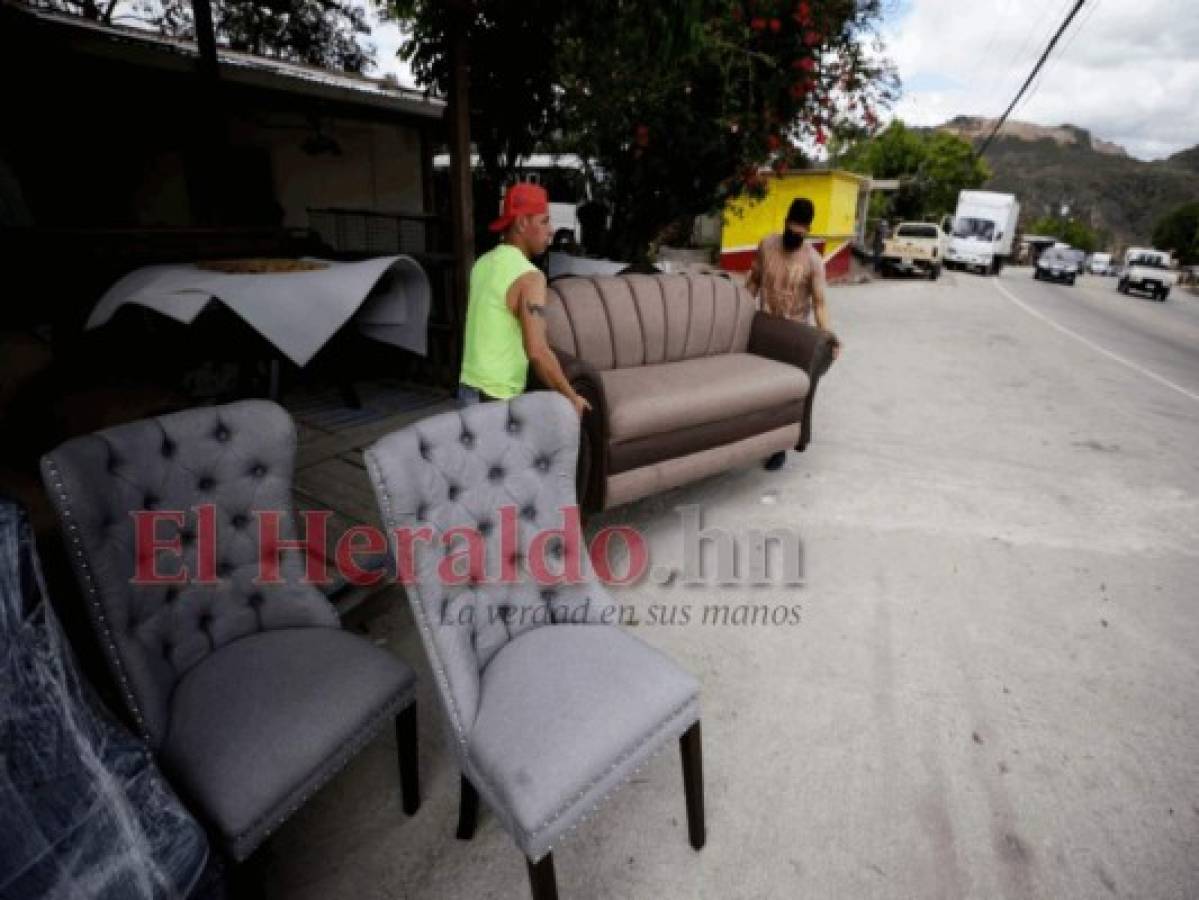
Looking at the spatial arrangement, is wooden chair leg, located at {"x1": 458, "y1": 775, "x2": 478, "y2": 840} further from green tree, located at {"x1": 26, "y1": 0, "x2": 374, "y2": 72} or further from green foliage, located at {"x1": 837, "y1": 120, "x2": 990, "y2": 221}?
green foliage, located at {"x1": 837, "y1": 120, "x2": 990, "y2": 221}

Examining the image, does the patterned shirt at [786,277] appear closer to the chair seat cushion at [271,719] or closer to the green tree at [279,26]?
the chair seat cushion at [271,719]

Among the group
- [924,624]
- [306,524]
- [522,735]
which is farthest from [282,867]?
[924,624]

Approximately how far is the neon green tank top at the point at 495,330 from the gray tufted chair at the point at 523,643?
951mm

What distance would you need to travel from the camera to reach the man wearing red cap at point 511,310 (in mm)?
2725

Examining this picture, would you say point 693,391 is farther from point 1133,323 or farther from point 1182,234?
point 1182,234

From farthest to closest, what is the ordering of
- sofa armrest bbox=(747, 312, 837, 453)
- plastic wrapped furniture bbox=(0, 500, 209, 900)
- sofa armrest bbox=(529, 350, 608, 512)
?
1. sofa armrest bbox=(747, 312, 837, 453)
2. sofa armrest bbox=(529, 350, 608, 512)
3. plastic wrapped furniture bbox=(0, 500, 209, 900)

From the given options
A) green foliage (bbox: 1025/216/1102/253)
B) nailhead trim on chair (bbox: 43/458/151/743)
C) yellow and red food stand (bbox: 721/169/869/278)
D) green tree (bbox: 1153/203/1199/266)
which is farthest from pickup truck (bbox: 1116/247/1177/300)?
green foliage (bbox: 1025/216/1102/253)

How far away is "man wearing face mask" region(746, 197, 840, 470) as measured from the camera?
15.5ft

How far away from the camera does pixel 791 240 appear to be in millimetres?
4742

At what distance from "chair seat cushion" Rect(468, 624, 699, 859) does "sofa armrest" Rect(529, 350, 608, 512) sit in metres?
1.48

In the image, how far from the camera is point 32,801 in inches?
42.5

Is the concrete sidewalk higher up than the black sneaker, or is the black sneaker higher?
the black sneaker

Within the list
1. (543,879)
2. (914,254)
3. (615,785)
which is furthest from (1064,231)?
(543,879)

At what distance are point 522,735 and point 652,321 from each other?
323cm
